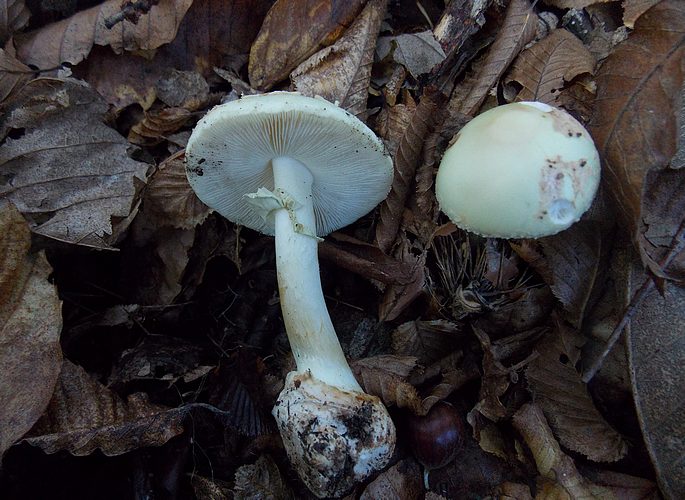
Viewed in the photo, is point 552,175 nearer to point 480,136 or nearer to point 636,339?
point 480,136

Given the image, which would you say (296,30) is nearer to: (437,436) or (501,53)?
(501,53)

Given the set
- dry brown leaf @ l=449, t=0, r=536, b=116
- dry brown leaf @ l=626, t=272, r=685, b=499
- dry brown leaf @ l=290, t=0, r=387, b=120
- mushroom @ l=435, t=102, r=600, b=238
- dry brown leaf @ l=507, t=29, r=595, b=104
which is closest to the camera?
mushroom @ l=435, t=102, r=600, b=238

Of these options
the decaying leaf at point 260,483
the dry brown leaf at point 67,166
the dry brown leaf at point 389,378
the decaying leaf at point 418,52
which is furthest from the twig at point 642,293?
the dry brown leaf at point 67,166

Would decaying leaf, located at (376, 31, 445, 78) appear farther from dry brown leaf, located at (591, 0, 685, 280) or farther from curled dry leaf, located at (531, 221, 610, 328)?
curled dry leaf, located at (531, 221, 610, 328)

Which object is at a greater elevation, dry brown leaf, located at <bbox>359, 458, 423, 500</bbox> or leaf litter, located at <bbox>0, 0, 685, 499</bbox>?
leaf litter, located at <bbox>0, 0, 685, 499</bbox>

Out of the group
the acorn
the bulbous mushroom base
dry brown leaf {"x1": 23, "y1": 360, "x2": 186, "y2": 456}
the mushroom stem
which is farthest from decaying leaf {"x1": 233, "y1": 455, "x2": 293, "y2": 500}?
A: the acorn
